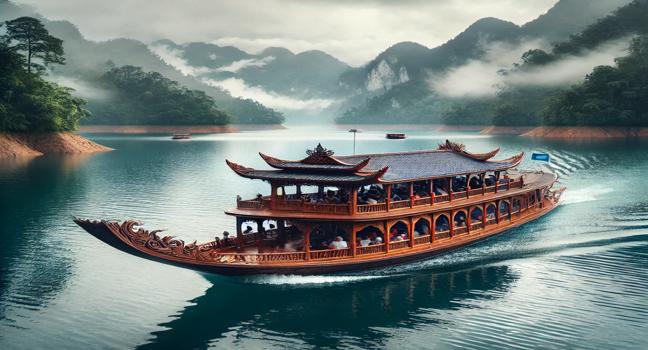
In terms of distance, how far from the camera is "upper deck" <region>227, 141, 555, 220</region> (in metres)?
23.4

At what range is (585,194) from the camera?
155 feet

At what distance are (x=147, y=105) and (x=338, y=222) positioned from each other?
148 metres

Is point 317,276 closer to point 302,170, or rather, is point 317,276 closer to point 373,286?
point 373,286

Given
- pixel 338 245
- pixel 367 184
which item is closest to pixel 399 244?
pixel 338 245

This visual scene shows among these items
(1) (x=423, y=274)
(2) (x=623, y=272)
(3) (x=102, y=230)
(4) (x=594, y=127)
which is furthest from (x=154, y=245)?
(4) (x=594, y=127)

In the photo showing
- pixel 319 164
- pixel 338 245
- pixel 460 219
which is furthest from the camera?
pixel 460 219

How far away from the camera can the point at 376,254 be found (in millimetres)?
24219

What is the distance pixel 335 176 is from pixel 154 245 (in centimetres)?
723

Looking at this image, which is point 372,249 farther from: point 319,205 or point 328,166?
point 328,166

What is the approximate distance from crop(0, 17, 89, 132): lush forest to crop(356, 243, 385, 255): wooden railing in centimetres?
6427

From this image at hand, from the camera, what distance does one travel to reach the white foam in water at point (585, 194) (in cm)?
4484

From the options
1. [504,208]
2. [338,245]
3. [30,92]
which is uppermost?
[30,92]

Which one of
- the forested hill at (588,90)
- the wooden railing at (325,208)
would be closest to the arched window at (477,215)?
the wooden railing at (325,208)

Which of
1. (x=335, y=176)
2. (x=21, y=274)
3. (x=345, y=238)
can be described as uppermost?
(x=335, y=176)
